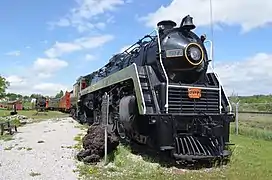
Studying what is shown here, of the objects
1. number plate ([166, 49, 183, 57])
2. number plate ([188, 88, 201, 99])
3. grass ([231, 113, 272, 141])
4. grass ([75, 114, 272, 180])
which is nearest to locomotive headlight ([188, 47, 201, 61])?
number plate ([166, 49, 183, 57])

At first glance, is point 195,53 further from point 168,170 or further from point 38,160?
point 38,160

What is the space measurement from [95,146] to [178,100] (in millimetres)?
2847

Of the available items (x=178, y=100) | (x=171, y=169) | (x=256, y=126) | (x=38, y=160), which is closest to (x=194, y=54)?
(x=178, y=100)

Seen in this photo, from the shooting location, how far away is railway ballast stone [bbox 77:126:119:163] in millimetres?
9969

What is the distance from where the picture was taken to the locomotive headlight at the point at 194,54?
9672 millimetres

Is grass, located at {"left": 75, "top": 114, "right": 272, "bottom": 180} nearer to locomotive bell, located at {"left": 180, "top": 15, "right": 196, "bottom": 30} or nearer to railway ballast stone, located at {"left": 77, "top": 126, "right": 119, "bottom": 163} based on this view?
railway ballast stone, located at {"left": 77, "top": 126, "right": 119, "bottom": 163}

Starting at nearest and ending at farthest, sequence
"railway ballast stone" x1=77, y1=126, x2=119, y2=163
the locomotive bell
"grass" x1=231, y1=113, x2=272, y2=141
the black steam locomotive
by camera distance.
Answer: the black steam locomotive, "railway ballast stone" x1=77, y1=126, x2=119, y2=163, the locomotive bell, "grass" x1=231, y1=113, x2=272, y2=141

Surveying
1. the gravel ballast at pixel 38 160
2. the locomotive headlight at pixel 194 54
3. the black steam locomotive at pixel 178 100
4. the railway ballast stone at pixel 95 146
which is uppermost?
the locomotive headlight at pixel 194 54

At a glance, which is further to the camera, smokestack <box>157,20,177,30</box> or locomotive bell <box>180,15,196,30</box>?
smokestack <box>157,20,177,30</box>

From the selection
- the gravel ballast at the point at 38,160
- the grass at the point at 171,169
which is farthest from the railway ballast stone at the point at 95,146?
the gravel ballast at the point at 38,160

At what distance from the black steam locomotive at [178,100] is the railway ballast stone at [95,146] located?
0.70 m

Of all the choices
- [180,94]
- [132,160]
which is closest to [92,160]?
[132,160]

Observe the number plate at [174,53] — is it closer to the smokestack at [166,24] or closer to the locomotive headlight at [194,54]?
the locomotive headlight at [194,54]

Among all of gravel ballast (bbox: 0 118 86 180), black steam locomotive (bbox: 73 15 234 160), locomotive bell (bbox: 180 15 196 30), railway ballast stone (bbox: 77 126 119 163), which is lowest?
gravel ballast (bbox: 0 118 86 180)
